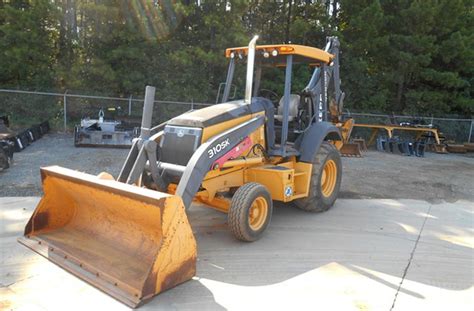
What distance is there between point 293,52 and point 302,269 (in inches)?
111

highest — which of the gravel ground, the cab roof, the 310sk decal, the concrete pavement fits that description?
the cab roof

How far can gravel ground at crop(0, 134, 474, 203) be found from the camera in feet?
24.3

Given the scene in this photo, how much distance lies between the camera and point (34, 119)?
46.4 ft

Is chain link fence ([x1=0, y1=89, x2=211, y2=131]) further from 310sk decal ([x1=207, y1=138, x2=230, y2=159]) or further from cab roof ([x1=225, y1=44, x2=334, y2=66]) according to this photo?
310sk decal ([x1=207, y1=138, x2=230, y2=159])

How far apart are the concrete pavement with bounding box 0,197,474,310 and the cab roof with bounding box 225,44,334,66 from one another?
7.56ft

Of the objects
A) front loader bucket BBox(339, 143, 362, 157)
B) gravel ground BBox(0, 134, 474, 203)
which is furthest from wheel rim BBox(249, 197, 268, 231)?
front loader bucket BBox(339, 143, 362, 157)

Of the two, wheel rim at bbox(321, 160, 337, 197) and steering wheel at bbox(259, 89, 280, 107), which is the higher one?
steering wheel at bbox(259, 89, 280, 107)

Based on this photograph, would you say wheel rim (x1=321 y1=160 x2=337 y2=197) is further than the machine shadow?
Yes

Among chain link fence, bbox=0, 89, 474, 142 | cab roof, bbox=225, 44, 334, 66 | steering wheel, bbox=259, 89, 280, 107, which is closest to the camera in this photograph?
cab roof, bbox=225, 44, 334, 66

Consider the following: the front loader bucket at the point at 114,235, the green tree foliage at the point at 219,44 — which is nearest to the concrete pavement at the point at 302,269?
the front loader bucket at the point at 114,235

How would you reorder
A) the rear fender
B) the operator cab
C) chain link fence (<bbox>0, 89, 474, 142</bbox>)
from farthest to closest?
1. chain link fence (<bbox>0, 89, 474, 142</bbox>)
2. the rear fender
3. the operator cab

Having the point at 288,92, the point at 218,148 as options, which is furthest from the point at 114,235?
the point at 288,92

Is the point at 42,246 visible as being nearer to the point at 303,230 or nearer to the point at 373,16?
the point at 303,230

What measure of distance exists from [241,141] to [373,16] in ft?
46.3
